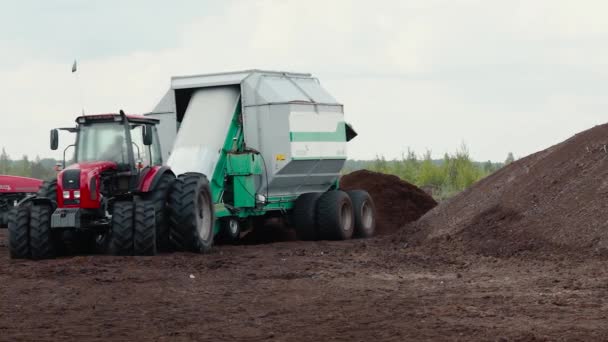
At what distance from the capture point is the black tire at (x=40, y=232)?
1700 cm

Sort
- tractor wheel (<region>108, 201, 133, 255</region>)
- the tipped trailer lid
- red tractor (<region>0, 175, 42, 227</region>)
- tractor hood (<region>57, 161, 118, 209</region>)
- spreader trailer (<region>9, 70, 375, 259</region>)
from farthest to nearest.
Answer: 1. red tractor (<region>0, 175, 42, 227</region>)
2. the tipped trailer lid
3. spreader trailer (<region>9, 70, 375, 259</region>)
4. tractor hood (<region>57, 161, 118, 209</region>)
5. tractor wheel (<region>108, 201, 133, 255</region>)

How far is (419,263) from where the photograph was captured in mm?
17312

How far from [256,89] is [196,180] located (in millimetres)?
3896

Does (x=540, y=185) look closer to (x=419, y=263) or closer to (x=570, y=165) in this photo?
(x=570, y=165)

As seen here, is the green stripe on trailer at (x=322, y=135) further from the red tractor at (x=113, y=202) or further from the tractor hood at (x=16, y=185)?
the tractor hood at (x=16, y=185)

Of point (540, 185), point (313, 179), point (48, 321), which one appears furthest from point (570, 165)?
point (48, 321)

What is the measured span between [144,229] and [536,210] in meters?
7.04

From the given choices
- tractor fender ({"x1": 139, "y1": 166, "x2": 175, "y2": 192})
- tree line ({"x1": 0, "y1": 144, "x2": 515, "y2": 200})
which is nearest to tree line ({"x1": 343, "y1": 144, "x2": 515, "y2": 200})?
tree line ({"x1": 0, "y1": 144, "x2": 515, "y2": 200})

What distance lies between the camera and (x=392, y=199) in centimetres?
2792

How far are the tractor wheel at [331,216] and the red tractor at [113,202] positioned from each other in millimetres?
4630

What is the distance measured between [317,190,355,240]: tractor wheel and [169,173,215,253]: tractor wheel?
4.78 m

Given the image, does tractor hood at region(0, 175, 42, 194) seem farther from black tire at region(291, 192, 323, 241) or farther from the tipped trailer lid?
black tire at region(291, 192, 323, 241)

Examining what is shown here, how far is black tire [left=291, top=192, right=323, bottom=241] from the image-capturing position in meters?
23.0

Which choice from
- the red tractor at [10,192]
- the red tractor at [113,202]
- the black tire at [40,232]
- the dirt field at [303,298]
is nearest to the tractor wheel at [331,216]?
the dirt field at [303,298]
